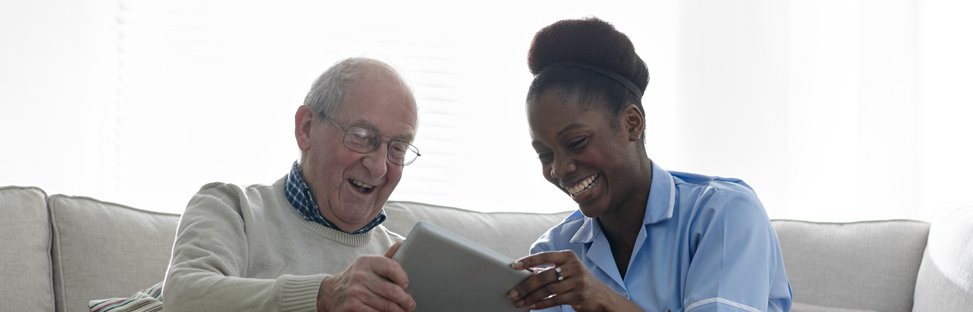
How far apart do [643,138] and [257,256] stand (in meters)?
0.75

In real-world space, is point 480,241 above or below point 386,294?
below

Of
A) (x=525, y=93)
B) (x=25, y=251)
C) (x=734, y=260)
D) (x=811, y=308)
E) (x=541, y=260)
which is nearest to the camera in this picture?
(x=541, y=260)

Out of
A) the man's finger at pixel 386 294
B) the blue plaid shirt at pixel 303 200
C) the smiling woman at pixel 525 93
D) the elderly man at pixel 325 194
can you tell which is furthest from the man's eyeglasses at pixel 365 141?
the smiling woman at pixel 525 93

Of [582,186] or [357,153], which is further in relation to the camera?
[357,153]

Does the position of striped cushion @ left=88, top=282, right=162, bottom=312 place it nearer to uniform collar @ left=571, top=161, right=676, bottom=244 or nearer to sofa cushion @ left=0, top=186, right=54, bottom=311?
sofa cushion @ left=0, top=186, right=54, bottom=311

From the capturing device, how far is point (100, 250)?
2289mm

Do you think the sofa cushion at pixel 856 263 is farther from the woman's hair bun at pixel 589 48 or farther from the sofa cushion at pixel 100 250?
the sofa cushion at pixel 100 250

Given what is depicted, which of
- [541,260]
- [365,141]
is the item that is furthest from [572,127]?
[365,141]

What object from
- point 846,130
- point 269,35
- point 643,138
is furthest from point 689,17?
point 643,138

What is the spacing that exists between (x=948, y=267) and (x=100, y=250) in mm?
Answer: 1970

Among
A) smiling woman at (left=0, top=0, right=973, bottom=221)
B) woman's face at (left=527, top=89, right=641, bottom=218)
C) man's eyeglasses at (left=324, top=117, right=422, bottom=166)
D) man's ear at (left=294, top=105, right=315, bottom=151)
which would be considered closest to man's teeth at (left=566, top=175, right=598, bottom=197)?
woman's face at (left=527, top=89, right=641, bottom=218)

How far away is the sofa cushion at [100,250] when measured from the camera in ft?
7.39

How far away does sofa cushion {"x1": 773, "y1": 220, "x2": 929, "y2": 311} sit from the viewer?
2.67 m

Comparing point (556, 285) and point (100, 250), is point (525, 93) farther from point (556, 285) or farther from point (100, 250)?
point (556, 285)
